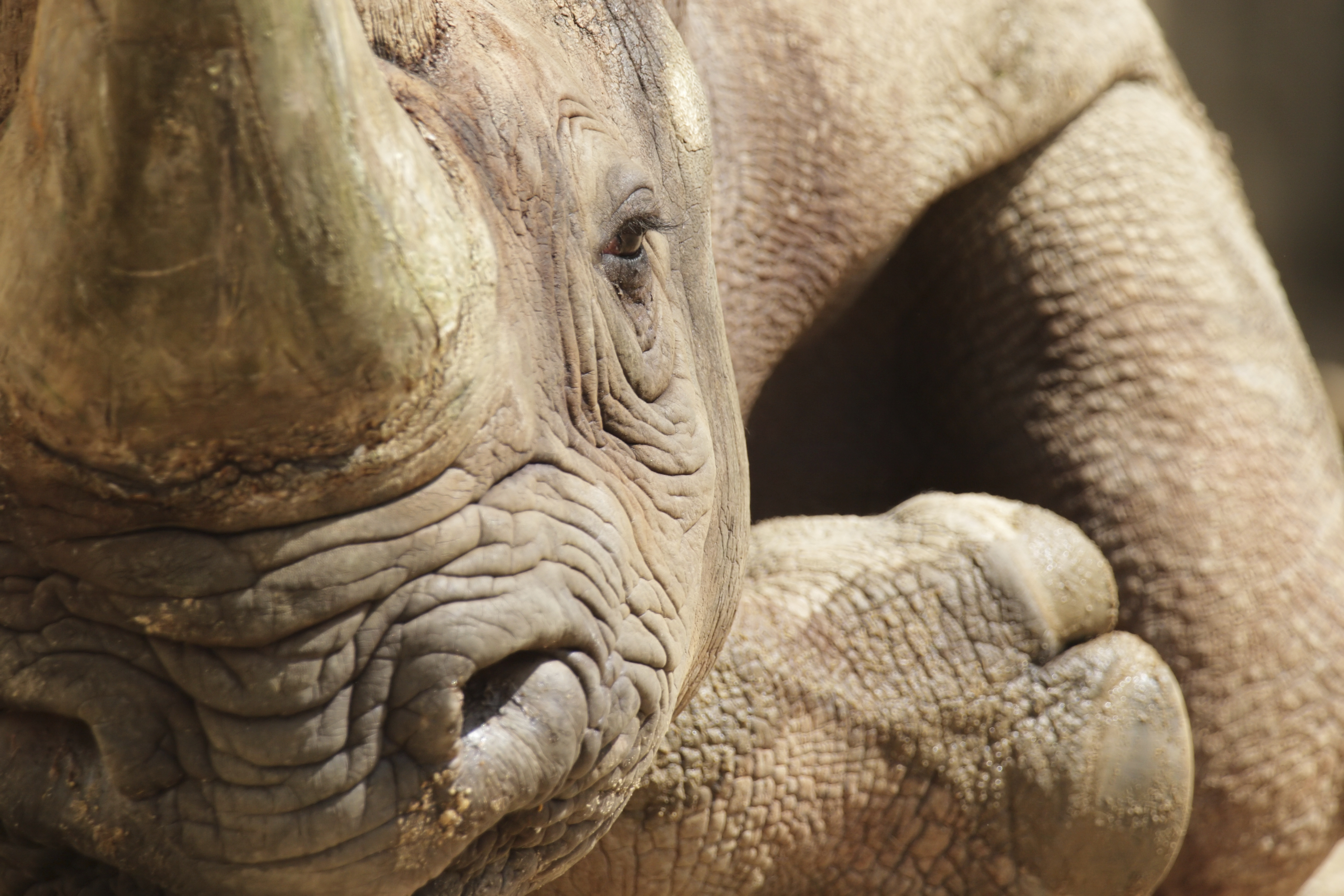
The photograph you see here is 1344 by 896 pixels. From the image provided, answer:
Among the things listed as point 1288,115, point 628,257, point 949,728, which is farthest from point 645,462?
point 1288,115

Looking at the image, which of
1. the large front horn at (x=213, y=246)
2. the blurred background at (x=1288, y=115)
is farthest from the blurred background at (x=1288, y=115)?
the large front horn at (x=213, y=246)

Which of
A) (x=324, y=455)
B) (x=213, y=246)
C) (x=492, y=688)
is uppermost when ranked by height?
(x=213, y=246)

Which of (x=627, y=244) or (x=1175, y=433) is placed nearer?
(x=627, y=244)

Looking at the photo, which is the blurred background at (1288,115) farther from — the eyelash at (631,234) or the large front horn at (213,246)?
the large front horn at (213,246)

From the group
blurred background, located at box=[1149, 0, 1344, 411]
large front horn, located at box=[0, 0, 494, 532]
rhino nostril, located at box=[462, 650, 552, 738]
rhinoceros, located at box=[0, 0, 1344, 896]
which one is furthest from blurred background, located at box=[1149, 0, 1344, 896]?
large front horn, located at box=[0, 0, 494, 532]

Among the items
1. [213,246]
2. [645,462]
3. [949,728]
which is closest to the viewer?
[213,246]

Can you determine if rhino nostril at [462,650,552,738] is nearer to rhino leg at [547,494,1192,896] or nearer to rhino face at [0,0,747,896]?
rhino face at [0,0,747,896]

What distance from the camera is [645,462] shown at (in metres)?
1.41

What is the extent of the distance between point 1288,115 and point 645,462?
22.2ft

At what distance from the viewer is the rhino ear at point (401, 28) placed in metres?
1.18

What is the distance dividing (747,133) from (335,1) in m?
1.37

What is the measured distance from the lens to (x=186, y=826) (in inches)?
42.7

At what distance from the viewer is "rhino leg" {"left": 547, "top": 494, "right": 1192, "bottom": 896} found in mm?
2016

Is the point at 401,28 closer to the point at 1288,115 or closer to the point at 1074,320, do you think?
the point at 1074,320
